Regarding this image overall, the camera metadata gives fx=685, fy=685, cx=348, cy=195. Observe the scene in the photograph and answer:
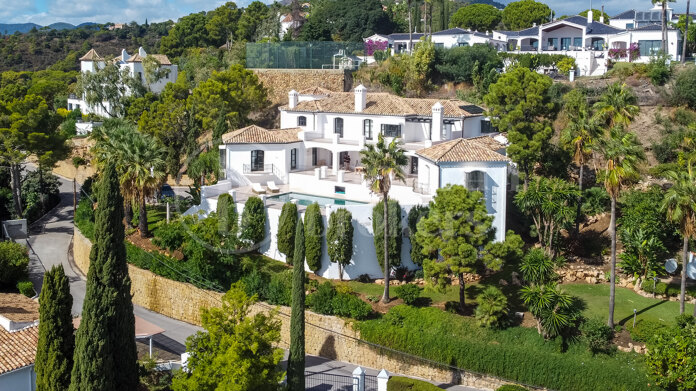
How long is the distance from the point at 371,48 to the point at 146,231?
37599mm

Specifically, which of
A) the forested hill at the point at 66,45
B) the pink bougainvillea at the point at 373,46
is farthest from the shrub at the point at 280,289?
the forested hill at the point at 66,45

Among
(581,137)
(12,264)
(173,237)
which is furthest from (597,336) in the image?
(12,264)

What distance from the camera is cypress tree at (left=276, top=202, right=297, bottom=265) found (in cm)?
3634

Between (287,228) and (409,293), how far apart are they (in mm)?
7949

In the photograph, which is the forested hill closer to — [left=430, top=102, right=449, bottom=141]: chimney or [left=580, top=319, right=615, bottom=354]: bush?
[left=430, top=102, right=449, bottom=141]: chimney

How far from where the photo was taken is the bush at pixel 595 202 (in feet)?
123

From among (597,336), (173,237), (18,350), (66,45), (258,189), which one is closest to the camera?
(18,350)

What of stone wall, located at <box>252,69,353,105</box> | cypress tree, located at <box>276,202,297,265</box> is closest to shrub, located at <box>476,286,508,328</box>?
cypress tree, located at <box>276,202,297,265</box>

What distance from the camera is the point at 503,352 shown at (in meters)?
28.8

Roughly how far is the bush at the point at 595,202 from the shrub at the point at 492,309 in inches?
420

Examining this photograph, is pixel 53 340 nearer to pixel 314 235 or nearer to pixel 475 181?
pixel 314 235

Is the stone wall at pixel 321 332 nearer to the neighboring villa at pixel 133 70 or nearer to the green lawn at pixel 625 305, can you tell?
the green lawn at pixel 625 305

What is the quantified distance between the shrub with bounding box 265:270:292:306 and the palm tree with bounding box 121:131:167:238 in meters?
9.65

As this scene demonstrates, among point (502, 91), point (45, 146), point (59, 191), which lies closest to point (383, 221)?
point (502, 91)
